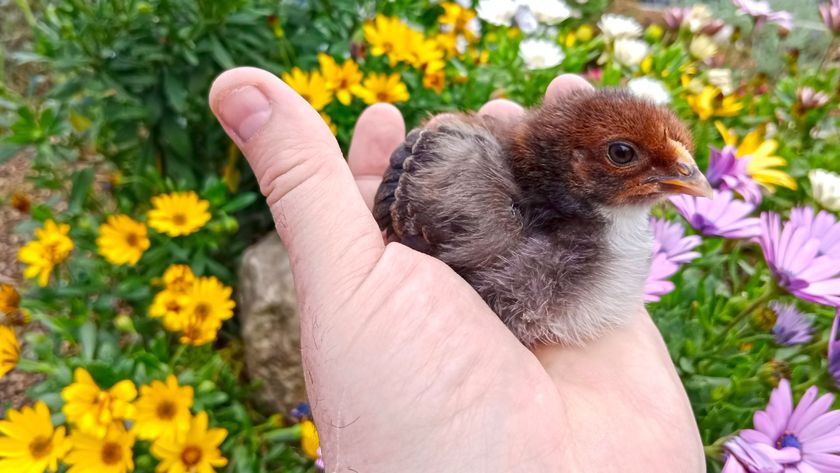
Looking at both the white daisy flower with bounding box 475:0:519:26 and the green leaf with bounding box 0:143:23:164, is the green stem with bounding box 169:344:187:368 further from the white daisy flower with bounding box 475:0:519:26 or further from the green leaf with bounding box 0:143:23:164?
the white daisy flower with bounding box 475:0:519:26

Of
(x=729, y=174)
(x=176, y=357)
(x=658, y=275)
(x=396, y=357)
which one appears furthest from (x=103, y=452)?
(x=729, y=174)

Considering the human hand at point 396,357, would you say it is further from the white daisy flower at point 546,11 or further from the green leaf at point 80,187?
→ the white daisy flower at point 546,11

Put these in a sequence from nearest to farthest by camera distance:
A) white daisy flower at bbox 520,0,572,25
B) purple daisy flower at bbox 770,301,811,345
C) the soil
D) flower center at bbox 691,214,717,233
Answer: purple daisy flower at bbox 770,301,811,345
flower center at bbox 691,214,717,233
the soil
white daisy flower at bbox 520,0,572,25

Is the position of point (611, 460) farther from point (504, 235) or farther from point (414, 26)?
point (414, 26)

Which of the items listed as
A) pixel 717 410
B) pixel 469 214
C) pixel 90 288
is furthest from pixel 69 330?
pixel 717 410

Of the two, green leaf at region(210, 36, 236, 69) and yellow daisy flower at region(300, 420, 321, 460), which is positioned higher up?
green leaf at region(210, 36, 236, 69)

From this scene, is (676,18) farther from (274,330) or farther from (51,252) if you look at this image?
(51,252)

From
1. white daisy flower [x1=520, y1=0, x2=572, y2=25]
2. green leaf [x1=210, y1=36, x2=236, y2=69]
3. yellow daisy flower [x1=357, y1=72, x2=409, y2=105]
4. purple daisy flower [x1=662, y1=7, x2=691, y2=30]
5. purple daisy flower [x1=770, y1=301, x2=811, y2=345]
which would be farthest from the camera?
purple daisy flower [x1=662, y1=7, x2=691, y2=30]

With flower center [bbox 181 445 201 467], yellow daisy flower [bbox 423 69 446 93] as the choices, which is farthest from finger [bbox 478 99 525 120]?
flower center [bbox 181 445 201 467]
